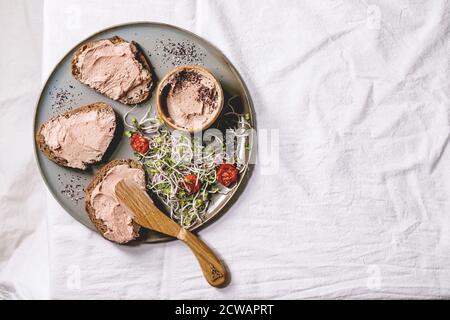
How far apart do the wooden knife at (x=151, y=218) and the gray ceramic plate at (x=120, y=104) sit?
7 centimetres

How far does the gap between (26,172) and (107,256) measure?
24.3 inches

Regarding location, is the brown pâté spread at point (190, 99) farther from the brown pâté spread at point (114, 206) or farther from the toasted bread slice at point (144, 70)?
the brown pâté spread at point (114, 206)

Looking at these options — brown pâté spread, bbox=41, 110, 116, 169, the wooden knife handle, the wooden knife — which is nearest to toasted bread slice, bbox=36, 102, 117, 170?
brown pâté spread, bbox=41, 110, 116, 169

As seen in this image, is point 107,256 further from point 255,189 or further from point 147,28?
point 147,28

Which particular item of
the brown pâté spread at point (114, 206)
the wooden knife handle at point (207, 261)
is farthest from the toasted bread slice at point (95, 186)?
the wooden knife handle at point (207, 261)

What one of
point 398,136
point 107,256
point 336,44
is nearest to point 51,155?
point 107,256

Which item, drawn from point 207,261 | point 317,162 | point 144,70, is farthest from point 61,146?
point 317,162

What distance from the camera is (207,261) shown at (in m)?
1.78

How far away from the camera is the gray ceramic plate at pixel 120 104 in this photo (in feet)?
5.90

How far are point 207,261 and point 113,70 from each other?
0.78 meters

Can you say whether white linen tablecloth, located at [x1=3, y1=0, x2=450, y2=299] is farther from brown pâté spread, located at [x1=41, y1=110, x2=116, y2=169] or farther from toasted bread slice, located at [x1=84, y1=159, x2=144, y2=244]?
brown pâté spread, located at [x1=41, y1=110, x2=116, y2=169]

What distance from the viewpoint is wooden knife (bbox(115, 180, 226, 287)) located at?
1.72m

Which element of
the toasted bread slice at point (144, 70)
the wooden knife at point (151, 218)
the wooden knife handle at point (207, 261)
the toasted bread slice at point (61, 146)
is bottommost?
the wooden knife handle at point (207, 261)

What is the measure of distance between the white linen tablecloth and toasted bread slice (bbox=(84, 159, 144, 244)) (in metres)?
0.09
